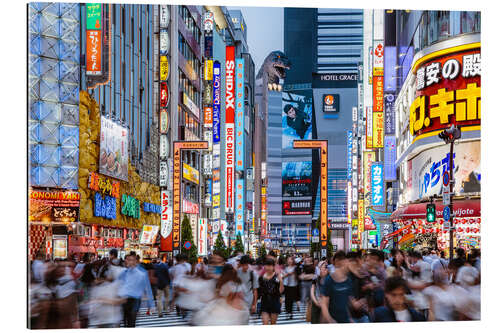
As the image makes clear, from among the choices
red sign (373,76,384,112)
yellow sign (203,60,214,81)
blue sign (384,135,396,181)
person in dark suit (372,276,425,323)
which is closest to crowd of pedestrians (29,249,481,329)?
person in dark suit (372,276,425,323)

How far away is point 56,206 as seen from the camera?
32.2 m

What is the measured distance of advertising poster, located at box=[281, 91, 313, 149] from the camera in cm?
19300

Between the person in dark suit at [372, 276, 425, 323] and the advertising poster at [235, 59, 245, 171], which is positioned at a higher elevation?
the advertising poster at [235, 59, 245, 171]

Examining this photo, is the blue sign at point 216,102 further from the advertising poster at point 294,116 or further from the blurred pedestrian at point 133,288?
the advertising poster at point 294,116

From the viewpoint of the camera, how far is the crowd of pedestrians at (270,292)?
1189cm

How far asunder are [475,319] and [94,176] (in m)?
24.6

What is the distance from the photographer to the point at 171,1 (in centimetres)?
1669

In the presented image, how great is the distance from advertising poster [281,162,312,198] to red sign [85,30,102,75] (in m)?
156

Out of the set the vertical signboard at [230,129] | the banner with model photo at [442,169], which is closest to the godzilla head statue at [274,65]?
the vertical signboard at [230,129]

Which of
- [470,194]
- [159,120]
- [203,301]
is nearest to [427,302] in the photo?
[203,301]

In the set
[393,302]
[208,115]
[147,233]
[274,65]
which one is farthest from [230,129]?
[274,65]

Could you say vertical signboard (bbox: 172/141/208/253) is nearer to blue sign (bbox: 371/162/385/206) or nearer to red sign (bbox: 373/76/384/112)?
red sign (bbox: 373/76/384/112)

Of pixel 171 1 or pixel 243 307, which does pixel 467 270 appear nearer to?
pixel 243 307

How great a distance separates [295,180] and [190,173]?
127827 mm
